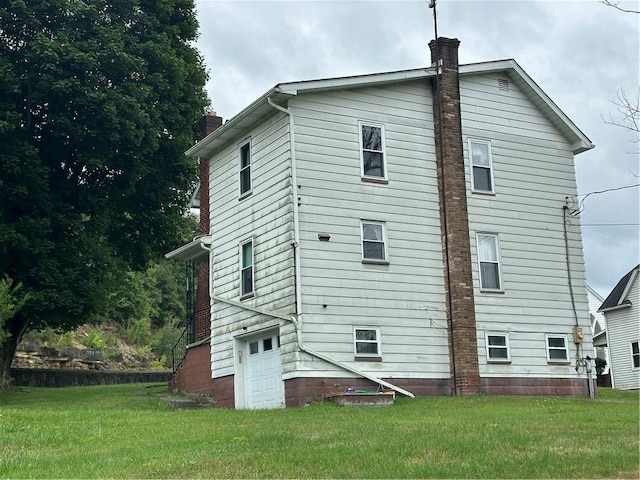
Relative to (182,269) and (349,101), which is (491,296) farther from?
(182,269)

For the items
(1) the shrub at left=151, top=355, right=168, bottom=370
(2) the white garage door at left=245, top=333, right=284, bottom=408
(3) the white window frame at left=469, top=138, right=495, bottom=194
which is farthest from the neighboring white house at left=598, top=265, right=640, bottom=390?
(2) the white garage door at left=245, top=333, right=284, bottom=408

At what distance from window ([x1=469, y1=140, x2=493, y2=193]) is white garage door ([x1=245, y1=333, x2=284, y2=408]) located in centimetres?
700

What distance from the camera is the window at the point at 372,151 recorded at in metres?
23.1

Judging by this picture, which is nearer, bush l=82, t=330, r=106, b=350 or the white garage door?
the white garage door

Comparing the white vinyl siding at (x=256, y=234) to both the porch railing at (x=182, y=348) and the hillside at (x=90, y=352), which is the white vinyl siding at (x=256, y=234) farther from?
the hillside at (x=90, y=352)

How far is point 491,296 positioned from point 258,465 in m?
13.9

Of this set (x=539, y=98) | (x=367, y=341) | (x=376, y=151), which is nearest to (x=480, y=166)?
(x=539, y=98)

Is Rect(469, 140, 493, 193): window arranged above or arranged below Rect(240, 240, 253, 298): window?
above

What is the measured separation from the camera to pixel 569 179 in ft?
84.9

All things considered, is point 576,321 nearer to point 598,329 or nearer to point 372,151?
point 372,151

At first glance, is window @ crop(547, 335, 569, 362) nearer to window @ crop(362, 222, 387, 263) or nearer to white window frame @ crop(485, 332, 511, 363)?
white window frame @ crop(485, 332, 511, 363)

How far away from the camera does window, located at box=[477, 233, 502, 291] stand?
23.7 meters

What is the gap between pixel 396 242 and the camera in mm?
22828

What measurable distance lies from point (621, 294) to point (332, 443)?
107 feet
